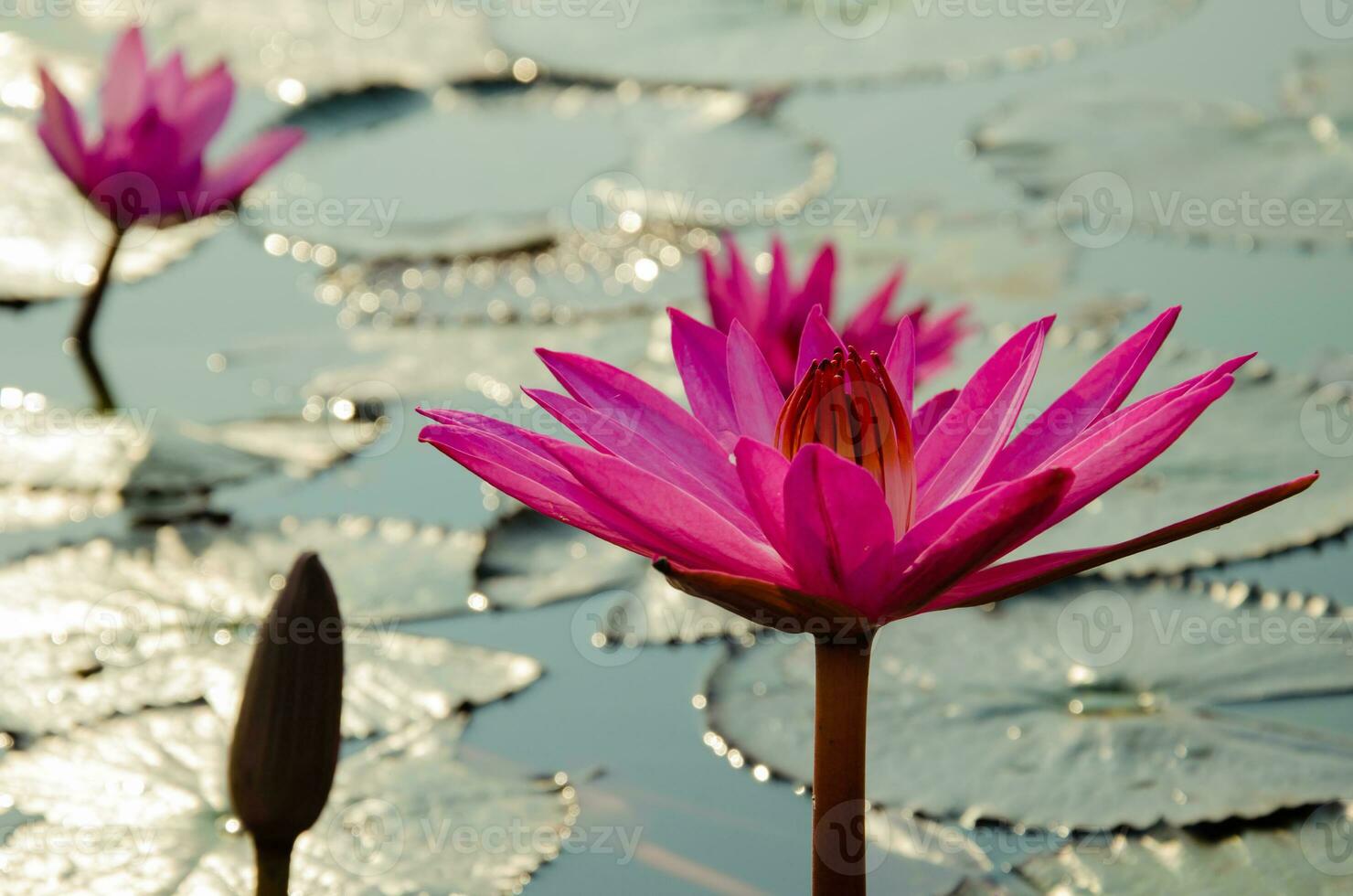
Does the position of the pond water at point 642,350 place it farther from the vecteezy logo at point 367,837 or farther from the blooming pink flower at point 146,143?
the blooming pink flower at point 146,143

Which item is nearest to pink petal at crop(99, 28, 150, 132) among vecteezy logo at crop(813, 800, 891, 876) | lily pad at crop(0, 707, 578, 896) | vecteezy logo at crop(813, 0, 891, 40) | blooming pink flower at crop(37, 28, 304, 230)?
blooming pink flower at crop(37, 28, 304, 230)

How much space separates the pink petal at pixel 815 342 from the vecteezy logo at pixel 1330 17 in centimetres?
278

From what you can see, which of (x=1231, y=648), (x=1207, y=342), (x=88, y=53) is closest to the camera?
(x=1231, y=648)

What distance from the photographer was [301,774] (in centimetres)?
86

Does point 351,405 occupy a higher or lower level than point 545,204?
lower

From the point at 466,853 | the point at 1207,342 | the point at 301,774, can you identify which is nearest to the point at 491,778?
the point at 466,853

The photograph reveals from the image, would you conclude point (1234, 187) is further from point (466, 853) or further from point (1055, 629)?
point (466, 853)

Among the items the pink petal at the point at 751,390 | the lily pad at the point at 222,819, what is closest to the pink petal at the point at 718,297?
the lily pad at the point at 222,819

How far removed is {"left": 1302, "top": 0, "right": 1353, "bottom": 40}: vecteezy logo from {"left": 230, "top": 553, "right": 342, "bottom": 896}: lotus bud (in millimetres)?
3091

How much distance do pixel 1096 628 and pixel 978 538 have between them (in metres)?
0.89

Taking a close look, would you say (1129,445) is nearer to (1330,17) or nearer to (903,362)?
(903,362)

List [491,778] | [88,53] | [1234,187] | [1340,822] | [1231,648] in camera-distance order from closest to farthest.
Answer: [1340,822]
[491,778]
[1231,648]
[1234,187]
[88,53]

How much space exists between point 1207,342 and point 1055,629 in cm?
79

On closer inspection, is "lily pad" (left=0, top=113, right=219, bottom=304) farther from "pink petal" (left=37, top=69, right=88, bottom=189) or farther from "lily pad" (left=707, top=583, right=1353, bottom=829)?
"lily pad" (left=707, top=583, right=1353, bottom=829)
